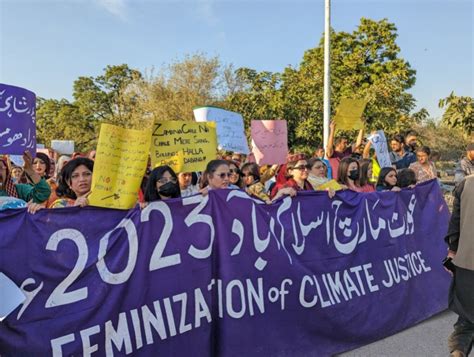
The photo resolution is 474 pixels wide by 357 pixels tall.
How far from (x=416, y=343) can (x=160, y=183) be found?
8.77ft

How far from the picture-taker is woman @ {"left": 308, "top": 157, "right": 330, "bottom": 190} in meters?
4.60

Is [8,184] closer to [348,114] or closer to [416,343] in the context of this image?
[416,343]

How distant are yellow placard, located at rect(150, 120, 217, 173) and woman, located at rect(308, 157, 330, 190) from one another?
1398 millimetres

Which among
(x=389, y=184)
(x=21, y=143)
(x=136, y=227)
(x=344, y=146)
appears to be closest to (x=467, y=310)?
(x=389, y=184)

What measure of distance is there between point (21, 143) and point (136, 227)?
1.30 m

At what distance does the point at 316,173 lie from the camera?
4695 millimetres

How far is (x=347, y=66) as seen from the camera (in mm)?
28172

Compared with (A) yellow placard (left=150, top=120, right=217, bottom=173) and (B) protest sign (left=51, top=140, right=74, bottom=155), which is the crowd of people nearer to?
(A) yellow placard (left=150, top=120, right=217, bottom=173)

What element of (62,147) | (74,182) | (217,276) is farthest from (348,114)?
(62,147)

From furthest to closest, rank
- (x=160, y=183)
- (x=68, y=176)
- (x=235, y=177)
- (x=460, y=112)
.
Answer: (x=460, y=112) → (x=235, y=177) → (x=160, y=183) → (x=68, y=176)

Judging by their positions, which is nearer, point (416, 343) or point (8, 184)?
point (8, 184)

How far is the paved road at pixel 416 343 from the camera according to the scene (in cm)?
360

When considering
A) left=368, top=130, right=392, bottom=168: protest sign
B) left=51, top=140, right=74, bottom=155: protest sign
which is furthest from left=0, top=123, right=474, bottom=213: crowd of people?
left=51, top=140, right=74, bottom=155: protest sign

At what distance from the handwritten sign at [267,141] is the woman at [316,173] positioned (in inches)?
16.6
